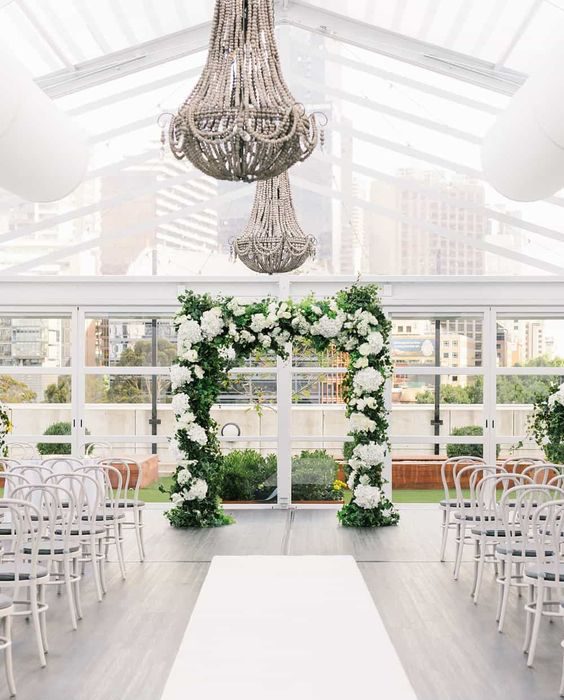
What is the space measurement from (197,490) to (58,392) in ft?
9.13

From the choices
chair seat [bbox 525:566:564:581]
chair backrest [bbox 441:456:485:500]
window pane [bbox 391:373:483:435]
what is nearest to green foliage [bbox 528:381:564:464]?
window pane [bbox 391:373:483:435]

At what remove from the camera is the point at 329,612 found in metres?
4.42

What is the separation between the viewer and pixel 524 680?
5.18 m

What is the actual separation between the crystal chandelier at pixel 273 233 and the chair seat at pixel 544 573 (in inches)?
130

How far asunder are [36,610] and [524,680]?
8.91 feet

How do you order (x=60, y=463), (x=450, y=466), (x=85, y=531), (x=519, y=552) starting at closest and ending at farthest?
(x=519, y=552)
(x=85, y=531)
(x=60, y=463)
(x=450, y=466)

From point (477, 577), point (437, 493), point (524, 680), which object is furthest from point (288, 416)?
point (524, 680)

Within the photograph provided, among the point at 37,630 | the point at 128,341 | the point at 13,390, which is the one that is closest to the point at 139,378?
the point at 128,341

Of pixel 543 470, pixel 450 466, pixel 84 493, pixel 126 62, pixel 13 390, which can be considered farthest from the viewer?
pixel 13 390

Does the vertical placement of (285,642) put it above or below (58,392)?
below

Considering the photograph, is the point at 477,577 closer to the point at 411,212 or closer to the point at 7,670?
the point at 7,670

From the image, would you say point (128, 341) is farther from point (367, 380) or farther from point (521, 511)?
point (521, 511)

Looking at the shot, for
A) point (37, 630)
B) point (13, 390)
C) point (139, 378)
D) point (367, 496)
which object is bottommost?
point (37, 630)

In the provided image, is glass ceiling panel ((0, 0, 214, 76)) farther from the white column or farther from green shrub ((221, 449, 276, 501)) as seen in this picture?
green shrub ((221, 449, 276, 501))
